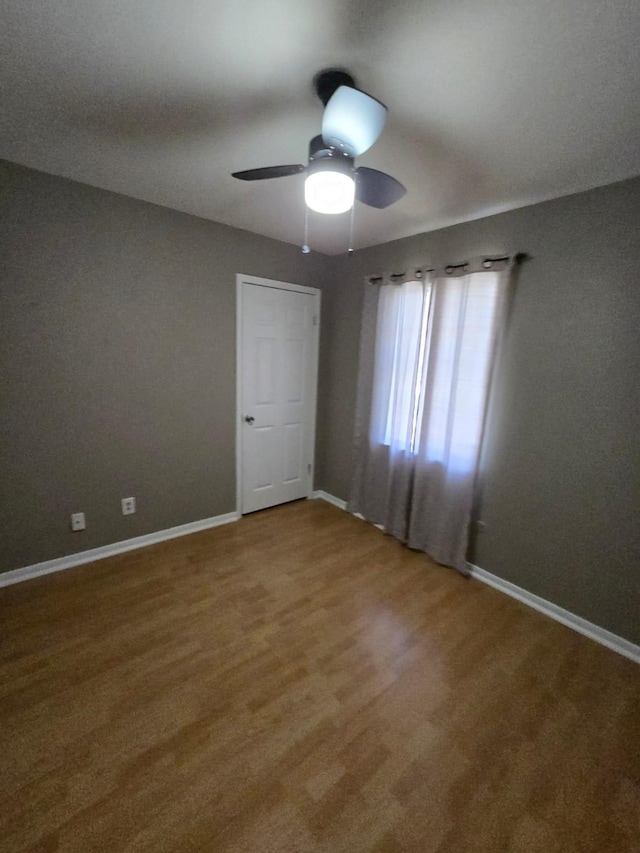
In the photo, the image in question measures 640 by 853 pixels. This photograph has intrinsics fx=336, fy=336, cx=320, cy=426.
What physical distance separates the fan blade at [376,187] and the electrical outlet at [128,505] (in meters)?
2.35

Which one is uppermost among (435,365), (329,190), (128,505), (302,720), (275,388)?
(329,190)

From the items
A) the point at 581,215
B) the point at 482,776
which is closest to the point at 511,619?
the point at 482,776

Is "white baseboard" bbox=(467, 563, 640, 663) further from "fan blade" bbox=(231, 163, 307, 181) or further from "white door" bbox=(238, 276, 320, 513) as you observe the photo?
"fan blade" bbox=(231, 163, 307, 181)

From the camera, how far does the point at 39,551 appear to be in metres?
2.11

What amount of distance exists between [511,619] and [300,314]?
273cm

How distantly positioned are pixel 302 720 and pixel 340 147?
2.16 m

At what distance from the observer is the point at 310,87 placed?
1189mm

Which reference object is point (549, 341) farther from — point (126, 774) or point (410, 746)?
point (126, 774)

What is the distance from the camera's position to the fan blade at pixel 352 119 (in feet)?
3.33

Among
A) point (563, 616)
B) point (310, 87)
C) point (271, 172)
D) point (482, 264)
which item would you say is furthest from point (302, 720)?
point (482, 264)

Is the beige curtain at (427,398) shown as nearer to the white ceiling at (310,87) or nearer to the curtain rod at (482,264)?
the curtain rod at (482,264)

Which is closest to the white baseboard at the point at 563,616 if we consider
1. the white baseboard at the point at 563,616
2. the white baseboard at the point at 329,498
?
the white baseboard at the point at 563,616

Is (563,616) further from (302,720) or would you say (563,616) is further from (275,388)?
(275,388)

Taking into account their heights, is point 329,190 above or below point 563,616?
above
